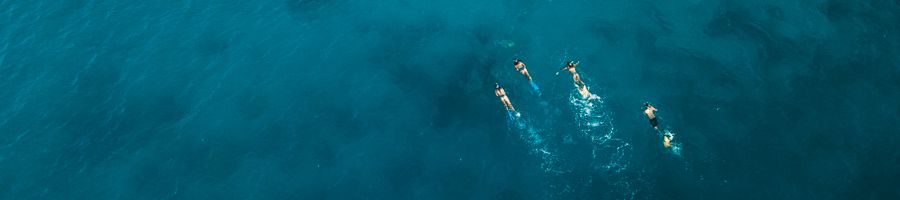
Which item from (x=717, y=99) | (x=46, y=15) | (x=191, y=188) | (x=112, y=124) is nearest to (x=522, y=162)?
(x=717, y=99)

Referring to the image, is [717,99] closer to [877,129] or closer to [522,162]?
Result: [877,129]

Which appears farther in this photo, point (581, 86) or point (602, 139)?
point (581, 86)

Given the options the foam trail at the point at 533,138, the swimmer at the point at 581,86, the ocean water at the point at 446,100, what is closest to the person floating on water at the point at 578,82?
the swimmer at the point at 581,86

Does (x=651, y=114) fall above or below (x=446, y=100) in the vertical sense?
above

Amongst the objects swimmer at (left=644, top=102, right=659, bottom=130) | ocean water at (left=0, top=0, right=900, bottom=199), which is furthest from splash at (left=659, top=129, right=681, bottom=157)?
swimmer at (left=644, top=102, right=659, bottom=130)

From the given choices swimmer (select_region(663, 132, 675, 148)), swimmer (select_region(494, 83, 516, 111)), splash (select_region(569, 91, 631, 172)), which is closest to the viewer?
splash (select_region(569, 91, 631, 172))

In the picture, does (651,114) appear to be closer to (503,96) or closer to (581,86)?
(581,86)

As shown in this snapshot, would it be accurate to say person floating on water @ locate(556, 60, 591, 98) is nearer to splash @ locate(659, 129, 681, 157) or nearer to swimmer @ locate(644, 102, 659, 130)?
swimmer @ locate(644, 102, 659, 130)

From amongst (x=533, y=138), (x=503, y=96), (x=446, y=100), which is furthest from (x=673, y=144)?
(x=446, y=100)
